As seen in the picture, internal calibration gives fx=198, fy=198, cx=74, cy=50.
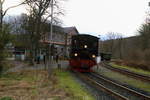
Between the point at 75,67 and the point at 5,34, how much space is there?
30.7 ft

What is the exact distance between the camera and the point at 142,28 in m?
40.7

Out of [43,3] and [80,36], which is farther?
[43,3]

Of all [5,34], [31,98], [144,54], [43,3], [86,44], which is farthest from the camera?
[144,54]

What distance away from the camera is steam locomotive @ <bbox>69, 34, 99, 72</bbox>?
20516 millimetres

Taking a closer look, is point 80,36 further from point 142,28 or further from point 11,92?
point 142,28

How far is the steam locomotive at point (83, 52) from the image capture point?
20.5 meters

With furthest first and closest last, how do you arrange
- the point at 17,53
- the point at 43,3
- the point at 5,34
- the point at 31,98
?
the point at 17,53 < the point at 43,3 < the point at 5,34 < the point at 31,98

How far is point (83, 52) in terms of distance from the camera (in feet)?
67.7

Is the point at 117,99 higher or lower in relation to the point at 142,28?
lower

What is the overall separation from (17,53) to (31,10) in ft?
56.5

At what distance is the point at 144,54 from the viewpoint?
31.4m

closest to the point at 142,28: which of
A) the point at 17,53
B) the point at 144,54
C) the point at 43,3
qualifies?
the point at 144,54

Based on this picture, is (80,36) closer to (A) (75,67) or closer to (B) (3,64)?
(A) (75,67)

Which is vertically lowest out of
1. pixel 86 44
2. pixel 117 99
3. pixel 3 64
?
pixel 117 99
